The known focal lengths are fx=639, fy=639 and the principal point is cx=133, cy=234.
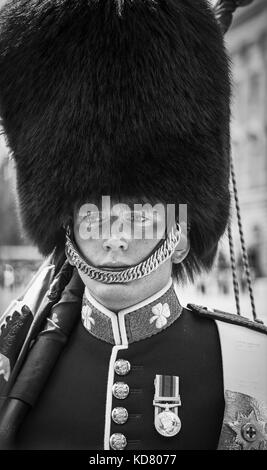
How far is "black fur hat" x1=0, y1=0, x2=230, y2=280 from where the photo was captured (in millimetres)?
1968

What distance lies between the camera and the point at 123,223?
6.30 feet

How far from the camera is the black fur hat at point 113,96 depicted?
1.97m

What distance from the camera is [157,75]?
6.54 feet

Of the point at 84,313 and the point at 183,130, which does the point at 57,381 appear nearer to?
the point at 84,313

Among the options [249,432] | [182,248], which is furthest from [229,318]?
[249,432]

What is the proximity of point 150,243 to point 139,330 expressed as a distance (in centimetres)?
28

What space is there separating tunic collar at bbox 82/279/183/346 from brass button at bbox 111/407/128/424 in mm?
207

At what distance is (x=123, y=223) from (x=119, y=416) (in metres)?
0.57

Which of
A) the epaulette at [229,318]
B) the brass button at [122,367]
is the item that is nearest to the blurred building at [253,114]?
the epaulette at [229,318]

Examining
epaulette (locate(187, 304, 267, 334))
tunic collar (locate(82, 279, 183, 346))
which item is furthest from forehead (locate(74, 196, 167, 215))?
epaulette (locate(187, 304, 267, 334))

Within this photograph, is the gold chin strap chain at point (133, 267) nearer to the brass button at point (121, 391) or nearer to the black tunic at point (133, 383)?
the black tunic at point (133, 383)

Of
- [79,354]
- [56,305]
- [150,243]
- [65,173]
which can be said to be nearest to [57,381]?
[79,354]
